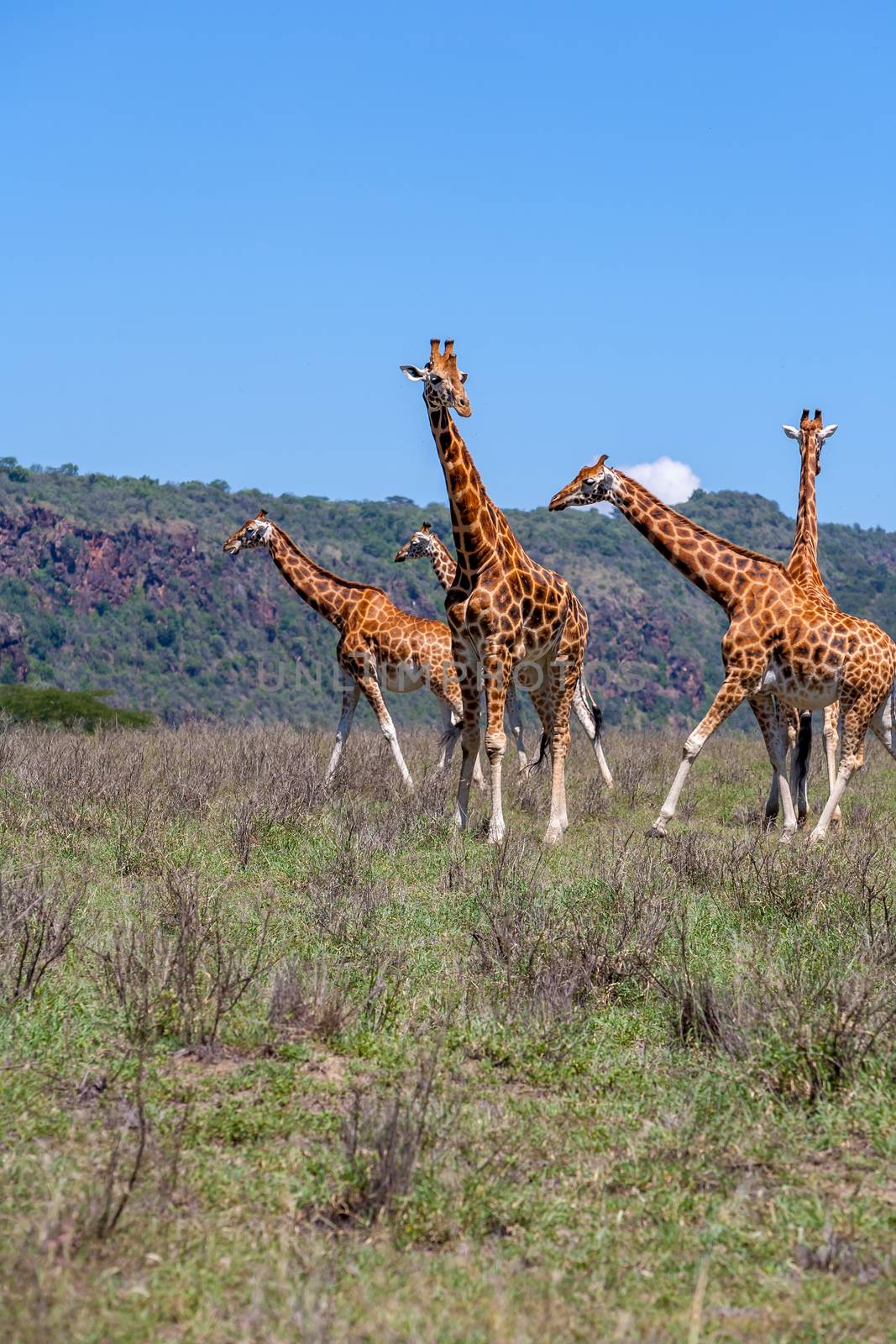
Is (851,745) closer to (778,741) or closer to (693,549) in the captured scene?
(778,741)

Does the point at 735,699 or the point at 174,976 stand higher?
the point at 735,699

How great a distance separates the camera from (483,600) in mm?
8961

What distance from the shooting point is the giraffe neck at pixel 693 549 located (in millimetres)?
9664

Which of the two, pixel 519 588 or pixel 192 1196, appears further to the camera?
pixel 519 588

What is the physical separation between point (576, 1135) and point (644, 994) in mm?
1314

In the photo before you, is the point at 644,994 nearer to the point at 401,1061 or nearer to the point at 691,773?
the point at 401,1061

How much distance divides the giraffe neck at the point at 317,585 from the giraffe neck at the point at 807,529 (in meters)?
4.09

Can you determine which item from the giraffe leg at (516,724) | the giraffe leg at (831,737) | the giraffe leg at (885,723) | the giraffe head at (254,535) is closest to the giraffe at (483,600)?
the giraffe leg at (885,723)

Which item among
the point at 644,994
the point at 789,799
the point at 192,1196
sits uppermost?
the point at 789,799

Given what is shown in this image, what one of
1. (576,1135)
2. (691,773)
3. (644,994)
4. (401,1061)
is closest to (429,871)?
Result: (644,994)

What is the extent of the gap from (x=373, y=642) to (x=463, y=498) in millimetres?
3641

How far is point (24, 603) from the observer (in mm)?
51188

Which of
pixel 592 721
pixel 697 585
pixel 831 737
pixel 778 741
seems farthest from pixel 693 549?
pixel 592 721

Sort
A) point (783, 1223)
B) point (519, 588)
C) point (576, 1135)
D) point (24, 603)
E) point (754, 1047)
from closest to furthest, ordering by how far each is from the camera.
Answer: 1. point (783, 1223)
2. point (576, 1135)
3. point (754, 1047)
4. point (519, 588)
5. point (24, 603)
